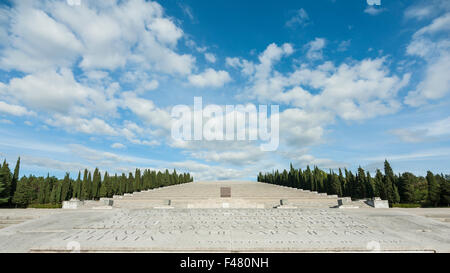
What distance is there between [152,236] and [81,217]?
7480 mm

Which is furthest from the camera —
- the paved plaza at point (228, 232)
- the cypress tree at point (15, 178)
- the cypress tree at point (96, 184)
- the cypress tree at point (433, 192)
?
the cypress tree at point (96, 184)

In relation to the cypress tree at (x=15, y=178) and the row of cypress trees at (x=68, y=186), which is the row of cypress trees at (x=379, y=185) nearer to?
the row of cypress trees at (x=68, y=186)

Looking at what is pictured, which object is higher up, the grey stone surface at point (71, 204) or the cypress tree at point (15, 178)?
the cypress tree at point (15, 178)

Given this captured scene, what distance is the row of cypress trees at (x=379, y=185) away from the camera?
2462cm

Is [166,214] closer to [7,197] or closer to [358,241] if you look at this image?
[358,241]

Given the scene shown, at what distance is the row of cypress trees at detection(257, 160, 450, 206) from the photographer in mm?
24625

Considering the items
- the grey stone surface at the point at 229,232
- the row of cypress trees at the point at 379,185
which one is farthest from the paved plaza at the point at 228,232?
the row of cypress trees at the point at 379,185

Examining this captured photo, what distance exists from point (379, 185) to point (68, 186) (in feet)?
135

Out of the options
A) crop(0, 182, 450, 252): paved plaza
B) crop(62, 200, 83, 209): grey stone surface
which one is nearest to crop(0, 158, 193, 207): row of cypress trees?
crop(62, 200, 83, 209): grey stone surface

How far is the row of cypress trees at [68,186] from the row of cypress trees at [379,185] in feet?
94.4

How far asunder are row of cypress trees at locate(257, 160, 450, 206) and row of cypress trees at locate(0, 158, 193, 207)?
28.8m

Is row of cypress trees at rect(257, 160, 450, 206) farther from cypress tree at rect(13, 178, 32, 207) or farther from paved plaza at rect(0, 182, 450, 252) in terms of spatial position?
cypress tree at rect(13, 178, 32, 207)
